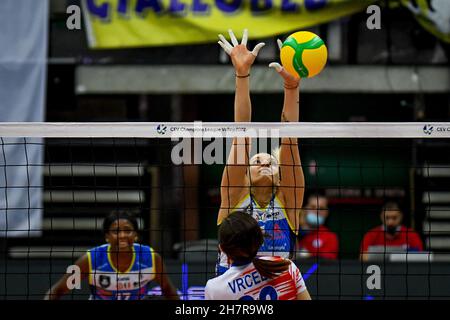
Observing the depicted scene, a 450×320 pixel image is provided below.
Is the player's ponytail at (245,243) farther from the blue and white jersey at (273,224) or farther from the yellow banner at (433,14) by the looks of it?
the yellow banner at (433,14)

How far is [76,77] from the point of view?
38.1ft

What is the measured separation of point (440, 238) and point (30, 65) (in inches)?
234

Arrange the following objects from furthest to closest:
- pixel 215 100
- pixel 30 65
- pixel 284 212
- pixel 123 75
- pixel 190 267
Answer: pixel 215 100 → pixel 123 75 → pixel 30 65 → pixel 190 267 → pixel 284 212

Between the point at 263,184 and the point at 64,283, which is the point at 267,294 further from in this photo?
the point at 64,283

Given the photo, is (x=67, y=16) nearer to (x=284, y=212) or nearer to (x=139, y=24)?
(x=139, y=24)

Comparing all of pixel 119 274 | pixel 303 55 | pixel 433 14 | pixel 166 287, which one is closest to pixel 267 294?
pixel 303 55

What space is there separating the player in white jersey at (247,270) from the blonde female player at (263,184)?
3.34 ft

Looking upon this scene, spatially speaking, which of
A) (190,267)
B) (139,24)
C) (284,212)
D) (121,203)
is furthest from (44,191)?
(284,212)

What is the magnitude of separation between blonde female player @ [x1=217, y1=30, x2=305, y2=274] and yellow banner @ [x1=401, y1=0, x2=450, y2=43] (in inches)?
236

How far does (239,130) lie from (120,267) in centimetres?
236

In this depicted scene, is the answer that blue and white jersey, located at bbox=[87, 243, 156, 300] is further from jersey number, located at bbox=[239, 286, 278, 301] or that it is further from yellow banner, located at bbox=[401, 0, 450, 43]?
yellow banner, located at bbox=[401, 0, 450, 43]

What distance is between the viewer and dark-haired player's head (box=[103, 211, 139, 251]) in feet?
23.9

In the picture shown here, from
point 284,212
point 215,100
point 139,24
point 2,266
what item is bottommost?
point 2,266

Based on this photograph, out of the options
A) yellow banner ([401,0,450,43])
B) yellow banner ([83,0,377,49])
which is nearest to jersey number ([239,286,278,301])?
yellow banner ([83,0,377,49])
